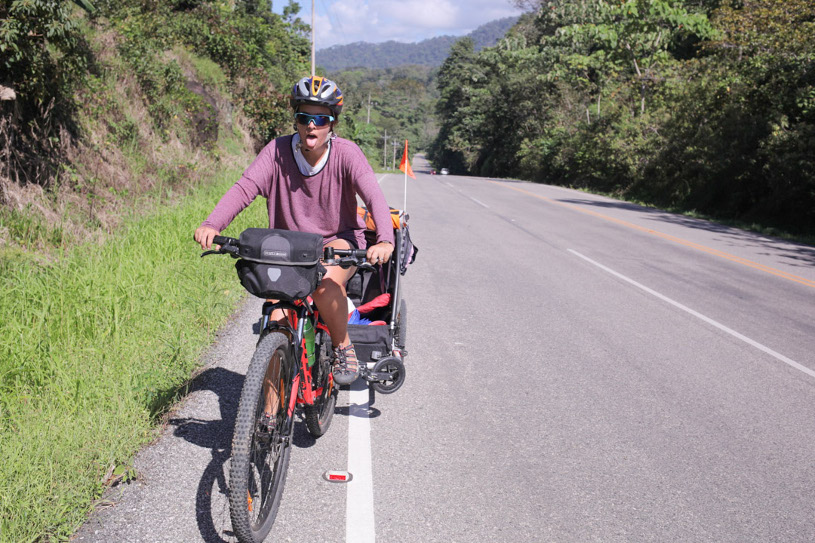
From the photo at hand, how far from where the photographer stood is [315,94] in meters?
3.48

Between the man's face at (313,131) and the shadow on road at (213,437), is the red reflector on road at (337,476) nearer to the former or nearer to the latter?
the shadow on road at (213,437)

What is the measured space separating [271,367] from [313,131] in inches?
52.9

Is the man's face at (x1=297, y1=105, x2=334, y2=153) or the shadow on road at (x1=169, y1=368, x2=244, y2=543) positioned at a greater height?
the man's face at (x1=297, y1=105, x2=334, y2=153)

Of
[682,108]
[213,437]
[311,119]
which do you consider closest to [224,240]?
[311,119]

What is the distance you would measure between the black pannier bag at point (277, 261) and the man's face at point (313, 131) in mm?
778

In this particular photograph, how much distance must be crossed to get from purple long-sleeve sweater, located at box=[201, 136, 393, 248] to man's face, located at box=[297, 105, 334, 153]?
153 mm

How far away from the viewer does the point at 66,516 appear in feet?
9.60

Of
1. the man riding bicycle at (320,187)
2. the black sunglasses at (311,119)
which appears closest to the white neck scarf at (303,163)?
the man riding bicycle at (320,187)

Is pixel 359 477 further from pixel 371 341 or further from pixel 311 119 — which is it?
pixel 311 119

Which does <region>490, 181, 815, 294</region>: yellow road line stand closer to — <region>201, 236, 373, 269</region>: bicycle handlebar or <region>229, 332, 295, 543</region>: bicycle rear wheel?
<region>201, 236, 373, 269</region>: bicycle handlebar

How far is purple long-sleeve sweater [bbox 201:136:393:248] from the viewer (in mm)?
3701

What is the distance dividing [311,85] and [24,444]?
8.01ft

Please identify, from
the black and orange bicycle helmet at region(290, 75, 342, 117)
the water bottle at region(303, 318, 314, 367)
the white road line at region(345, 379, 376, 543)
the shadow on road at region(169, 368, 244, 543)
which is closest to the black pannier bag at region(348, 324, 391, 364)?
the white road line at region(345, 379, 376, 543)

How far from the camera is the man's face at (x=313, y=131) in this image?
355cm
